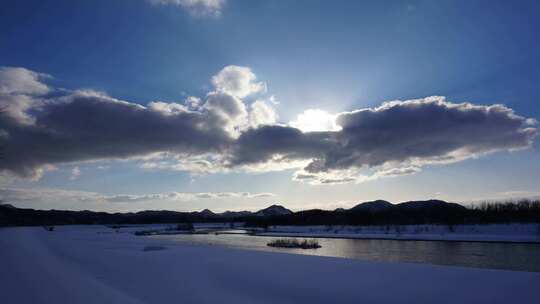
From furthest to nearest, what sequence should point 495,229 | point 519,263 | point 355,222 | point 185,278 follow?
point 355,222 → point 495,229 → point 519,263 → point 185,278

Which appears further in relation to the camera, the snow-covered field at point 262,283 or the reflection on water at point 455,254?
the reflection on water at point 455,254

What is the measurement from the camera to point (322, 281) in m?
13.5

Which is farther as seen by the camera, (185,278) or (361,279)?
(185,278)

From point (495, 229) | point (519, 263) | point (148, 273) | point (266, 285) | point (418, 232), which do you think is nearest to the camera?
point (266, 285)

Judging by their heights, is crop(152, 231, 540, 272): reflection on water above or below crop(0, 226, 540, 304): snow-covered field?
below

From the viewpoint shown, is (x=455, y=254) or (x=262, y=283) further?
(x=455, y=254)

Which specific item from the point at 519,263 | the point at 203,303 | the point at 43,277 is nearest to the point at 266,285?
the point at 203,303

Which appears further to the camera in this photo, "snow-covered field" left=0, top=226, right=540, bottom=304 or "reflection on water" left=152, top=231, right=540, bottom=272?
"reflection on water" left=152, top=231, right=540, bottom=272

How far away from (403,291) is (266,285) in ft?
15.7

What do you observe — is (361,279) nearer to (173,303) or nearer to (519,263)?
(173,303)

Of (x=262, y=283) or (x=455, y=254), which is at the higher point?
(x=262, y=283)

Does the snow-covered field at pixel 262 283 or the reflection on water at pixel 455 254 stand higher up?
the snow-covered field at pixel 262 283

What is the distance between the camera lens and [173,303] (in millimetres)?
10742

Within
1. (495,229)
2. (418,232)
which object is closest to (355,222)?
(418,232)
